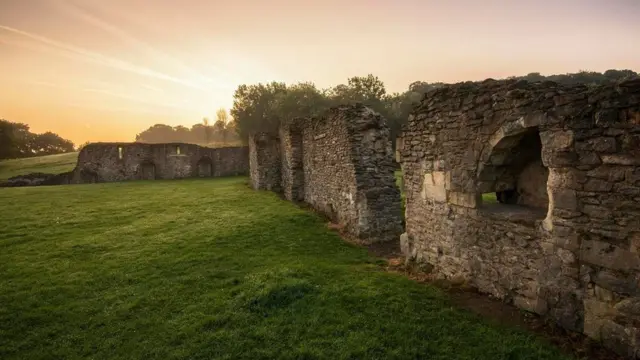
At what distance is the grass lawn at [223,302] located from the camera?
482cm

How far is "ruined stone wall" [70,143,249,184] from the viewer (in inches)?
1225

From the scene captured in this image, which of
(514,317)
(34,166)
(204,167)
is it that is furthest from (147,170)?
(514,317)

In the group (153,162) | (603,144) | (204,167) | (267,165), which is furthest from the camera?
(204,167)

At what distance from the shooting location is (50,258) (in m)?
9.23

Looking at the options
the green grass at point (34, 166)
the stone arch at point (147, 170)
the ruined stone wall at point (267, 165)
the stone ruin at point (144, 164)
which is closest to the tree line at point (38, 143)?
the green grass at point (34, 166)

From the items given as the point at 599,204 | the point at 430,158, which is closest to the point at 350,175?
the point at 430,158

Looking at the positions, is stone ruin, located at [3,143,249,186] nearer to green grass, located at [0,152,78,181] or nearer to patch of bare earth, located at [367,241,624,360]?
green grass, located at [0,152,78,181]

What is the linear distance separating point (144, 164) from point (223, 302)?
31286 millimetres

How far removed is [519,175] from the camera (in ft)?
21.1

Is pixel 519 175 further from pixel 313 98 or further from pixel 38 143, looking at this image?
pixel 38 143

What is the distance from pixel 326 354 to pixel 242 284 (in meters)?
2.90

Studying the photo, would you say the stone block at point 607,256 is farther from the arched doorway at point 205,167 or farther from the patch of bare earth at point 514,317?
the arched doorway at point 205,167

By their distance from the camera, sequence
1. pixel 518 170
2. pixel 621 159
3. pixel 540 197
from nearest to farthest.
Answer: pixel 621 159, pixel 540 197, pixel 518 170

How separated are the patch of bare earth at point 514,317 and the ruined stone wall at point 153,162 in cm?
3101
